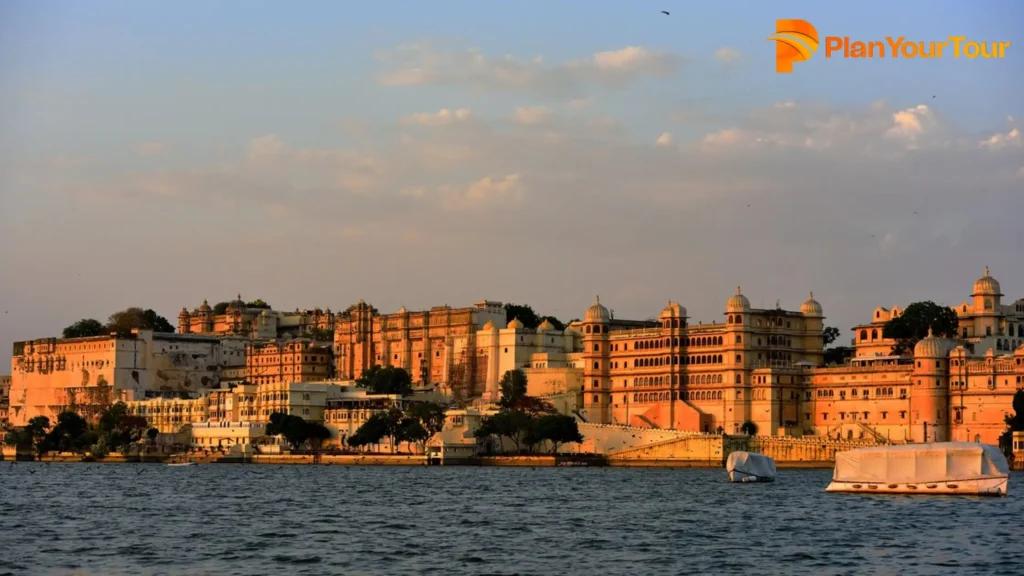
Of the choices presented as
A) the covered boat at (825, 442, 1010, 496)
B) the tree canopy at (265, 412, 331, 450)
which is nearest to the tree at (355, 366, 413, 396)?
the tree canopy at (265, 412, 331, 450)

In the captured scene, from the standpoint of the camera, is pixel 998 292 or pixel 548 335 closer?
pixel 998 292

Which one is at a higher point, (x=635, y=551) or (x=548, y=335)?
(x=548, y=335)

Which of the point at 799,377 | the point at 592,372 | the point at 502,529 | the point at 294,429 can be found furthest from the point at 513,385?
the point at 502,529

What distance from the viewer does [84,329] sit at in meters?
161

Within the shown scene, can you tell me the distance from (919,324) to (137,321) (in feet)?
262

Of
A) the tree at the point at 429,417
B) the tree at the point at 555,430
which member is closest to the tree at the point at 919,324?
the tree at the point at 555,430

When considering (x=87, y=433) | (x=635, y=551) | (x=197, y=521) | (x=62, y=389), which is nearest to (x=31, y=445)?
(x=87, y=433)

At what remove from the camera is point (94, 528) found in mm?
49469

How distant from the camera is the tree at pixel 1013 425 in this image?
292 feet

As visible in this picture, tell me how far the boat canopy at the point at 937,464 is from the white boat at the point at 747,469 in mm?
15920

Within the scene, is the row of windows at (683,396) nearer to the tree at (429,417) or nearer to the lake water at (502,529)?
the tree at (429,417)

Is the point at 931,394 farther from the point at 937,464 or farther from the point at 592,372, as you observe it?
the point at 937,464

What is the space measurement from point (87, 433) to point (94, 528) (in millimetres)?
78493

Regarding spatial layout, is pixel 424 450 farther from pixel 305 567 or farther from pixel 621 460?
pixel 305 567
